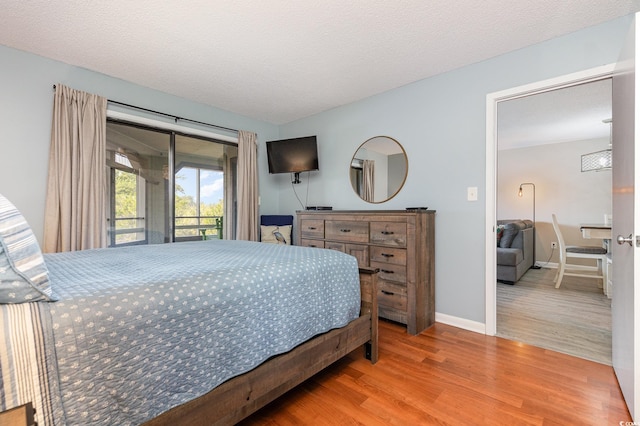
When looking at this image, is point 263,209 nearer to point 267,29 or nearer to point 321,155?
point 321,155

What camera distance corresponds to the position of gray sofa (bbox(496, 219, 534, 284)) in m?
4.12

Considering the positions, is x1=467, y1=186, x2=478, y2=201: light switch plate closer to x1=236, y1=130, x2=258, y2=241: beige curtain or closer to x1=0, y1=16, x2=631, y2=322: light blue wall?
x1=0, y1=16, x2=631, y2=322: light blue wall

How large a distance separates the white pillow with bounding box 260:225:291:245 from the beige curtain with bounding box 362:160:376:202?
1.24 m

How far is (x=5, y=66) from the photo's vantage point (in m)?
2.41

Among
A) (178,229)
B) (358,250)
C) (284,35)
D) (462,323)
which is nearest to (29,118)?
(178,229)

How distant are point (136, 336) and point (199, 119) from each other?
321 centimetres

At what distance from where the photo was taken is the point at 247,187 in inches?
158

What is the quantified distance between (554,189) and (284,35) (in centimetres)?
601

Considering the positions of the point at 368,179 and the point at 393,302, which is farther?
the point at 368,179

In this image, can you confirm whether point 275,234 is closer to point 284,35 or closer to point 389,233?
point 389,233

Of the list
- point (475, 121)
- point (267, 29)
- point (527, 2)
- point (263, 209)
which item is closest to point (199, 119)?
point (263, 209)

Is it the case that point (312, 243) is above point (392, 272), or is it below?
above

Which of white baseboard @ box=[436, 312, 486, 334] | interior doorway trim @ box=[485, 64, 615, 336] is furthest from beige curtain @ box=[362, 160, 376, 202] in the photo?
white baseboard @ box=[436, 312, 486, 334]

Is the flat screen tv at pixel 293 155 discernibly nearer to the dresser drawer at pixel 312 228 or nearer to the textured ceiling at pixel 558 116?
the dresser drawer at pixel 312 228
